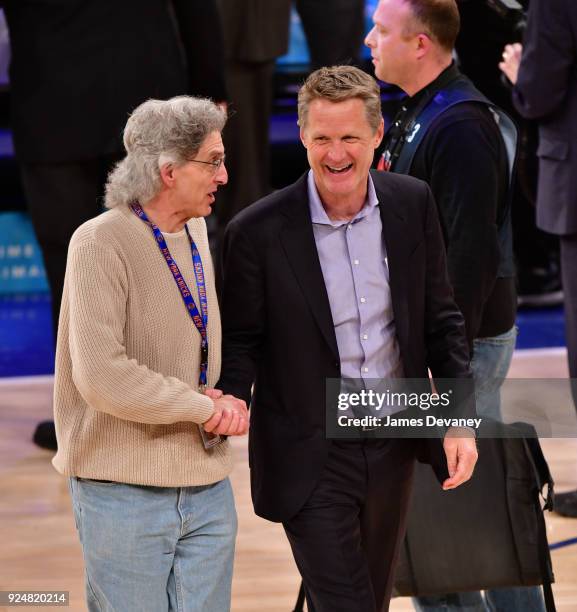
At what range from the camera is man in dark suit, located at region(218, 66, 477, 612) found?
290 cm

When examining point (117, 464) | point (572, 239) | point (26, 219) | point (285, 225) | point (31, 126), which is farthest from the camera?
point (26, 219)

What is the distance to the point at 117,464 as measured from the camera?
9.06 feet

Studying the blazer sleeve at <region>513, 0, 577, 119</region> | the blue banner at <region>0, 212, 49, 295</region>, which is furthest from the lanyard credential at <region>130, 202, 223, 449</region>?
the blue banner at <region>0, 212, 49, 295</region>

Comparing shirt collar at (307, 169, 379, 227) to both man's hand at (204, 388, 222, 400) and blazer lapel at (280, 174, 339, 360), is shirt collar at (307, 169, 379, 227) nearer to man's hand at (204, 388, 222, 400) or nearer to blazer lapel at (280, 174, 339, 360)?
blazer lapel at (280, 174, 339, 360)

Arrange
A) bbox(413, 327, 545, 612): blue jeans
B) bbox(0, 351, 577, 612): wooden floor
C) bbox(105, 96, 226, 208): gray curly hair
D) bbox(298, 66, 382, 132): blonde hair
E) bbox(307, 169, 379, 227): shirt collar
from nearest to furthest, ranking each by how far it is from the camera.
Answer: bbox(105, 96, 226, 208): gray curly hair
bbox(298, 66, 382, 132): blonde hair
bbox(307, 169, 379, 227): shirt collar
bbox(413, 327, 545, 612): blue jeans
bbox(0, 351, 577, 612): wooden floor

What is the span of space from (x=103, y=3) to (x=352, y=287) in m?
2.53

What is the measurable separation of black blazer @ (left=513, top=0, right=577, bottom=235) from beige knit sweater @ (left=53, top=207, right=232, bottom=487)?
2129 mm

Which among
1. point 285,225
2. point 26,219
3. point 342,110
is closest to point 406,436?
point 285,225

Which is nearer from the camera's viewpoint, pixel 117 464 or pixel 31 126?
pixel 117 464

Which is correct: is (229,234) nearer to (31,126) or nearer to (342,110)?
(342,110)

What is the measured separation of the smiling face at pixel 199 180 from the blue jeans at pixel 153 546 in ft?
2.06

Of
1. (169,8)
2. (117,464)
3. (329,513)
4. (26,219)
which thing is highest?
(169,8)

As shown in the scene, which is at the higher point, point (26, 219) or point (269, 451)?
point (269, 451)

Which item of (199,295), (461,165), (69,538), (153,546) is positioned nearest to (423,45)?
(461,165)
